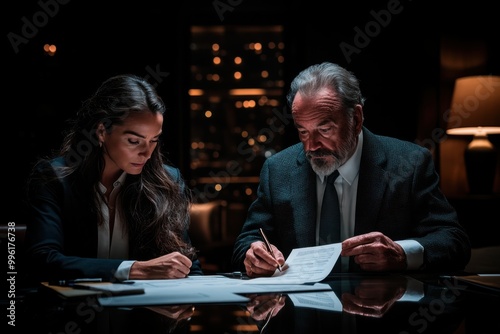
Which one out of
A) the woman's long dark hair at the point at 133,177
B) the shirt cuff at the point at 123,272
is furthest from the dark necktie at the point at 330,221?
the shirt cuff at the point at 123,272

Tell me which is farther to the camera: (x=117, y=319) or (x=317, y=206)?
(x=317, y=206)

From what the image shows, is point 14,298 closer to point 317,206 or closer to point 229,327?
point 229,327

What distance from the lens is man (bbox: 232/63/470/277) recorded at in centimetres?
221

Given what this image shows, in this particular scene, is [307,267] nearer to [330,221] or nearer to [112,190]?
[330,221]

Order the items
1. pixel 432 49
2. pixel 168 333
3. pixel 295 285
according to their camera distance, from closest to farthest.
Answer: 1. pixel 168 333
2. pixel 295 285
3. pixel 432 49

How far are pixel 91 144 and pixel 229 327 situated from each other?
1.32m

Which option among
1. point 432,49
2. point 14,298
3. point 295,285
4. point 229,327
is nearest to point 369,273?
point 295,285

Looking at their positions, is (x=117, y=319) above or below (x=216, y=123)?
below

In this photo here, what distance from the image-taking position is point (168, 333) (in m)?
1.03

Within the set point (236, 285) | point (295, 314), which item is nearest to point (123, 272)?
point (236, 285)

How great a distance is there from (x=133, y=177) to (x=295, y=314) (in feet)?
4.01

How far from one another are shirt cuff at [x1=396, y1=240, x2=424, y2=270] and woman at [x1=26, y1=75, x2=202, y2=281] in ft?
2.30

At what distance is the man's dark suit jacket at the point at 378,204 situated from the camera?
2.17 metres

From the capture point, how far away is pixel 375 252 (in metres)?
1.84
